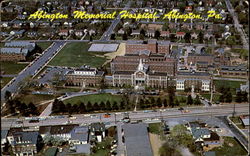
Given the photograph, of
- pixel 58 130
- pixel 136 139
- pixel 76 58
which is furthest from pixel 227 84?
pixel 76 58

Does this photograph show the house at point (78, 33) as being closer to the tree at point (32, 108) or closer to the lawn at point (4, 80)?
the lawn at point (4, 80)

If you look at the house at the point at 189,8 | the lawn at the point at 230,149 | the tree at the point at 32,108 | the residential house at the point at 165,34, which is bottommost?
the lawn at the point at 230,149

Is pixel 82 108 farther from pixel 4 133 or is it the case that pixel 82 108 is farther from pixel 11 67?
pixel 11 67

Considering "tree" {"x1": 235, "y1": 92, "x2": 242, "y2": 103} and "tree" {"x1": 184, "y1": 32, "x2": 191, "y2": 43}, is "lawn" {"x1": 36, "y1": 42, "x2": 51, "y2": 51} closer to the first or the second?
"tree" {"x1": 184, "y1": 32, "x2": 191, "y2": 43}

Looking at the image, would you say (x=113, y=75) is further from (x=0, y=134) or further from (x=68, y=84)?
(x=0, y=134)

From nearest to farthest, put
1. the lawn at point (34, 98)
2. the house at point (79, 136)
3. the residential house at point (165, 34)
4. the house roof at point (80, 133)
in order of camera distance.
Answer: the house at point (79, 136), the house roof at point (80, 133), the lawn at point (34, 98), the residential house at point (165, 34)

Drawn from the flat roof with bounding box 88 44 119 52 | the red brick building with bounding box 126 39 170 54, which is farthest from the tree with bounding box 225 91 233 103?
the flat roof with bounding box 88 44 119 52

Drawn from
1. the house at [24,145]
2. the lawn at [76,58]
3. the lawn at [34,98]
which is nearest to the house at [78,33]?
the lawn at [76,58]

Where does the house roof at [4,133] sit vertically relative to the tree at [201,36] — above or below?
below
